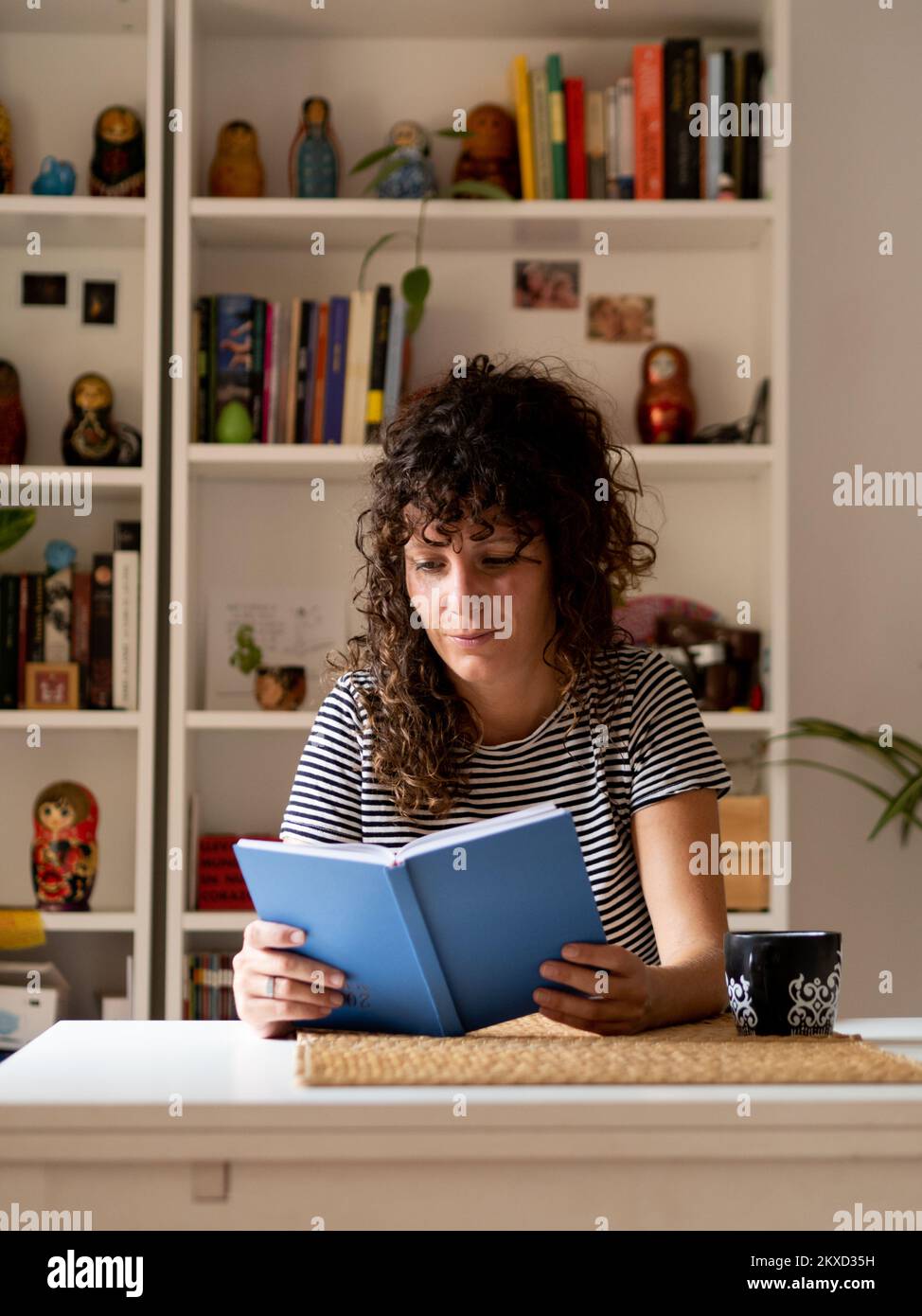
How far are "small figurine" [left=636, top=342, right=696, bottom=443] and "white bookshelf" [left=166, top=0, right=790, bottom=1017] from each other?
6 centimetres

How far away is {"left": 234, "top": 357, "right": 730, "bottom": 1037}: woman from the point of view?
1391 millimetres

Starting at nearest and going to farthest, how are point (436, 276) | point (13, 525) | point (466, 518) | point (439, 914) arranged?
point (439, 914), point (466, 518), point (13, 525), point (436, 276)

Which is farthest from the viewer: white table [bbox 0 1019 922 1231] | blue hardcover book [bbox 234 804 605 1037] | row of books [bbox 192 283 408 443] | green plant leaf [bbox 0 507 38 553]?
row of books [bbox 192 283 408 443]

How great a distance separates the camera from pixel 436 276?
266cm

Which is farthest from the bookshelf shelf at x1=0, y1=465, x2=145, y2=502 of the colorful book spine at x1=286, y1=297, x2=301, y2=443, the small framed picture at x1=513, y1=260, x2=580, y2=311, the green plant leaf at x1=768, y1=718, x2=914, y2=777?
the green plant leaf at x1=768, y1=718, x2=914, y2=777

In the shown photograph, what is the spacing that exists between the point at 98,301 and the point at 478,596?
62.6 inches

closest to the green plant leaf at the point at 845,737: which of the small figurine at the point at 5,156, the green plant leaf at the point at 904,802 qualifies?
the green plant leaf at the point at 904,802

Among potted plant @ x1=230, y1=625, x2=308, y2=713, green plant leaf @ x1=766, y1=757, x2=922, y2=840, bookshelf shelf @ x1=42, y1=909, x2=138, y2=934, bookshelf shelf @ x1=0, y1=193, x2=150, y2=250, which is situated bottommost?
bookshelf shelf @ x1=42, y1=909, x2=138, y2=934

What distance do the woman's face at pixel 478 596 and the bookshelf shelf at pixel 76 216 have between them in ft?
4.33

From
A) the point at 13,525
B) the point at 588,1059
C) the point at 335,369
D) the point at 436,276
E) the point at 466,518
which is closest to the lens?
the point at 588,1059

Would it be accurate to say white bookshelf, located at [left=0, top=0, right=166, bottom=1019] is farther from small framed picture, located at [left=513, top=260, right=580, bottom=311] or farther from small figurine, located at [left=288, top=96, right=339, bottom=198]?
small framed picture, located at [left=513, top=260, right=580, bottom=311]

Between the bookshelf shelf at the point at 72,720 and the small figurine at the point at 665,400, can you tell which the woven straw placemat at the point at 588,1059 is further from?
the small figurine at the point at 665,400

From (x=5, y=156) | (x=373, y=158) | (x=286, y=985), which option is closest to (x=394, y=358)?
(x=373, y=158)

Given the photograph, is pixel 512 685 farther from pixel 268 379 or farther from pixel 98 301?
pixel 98 301
